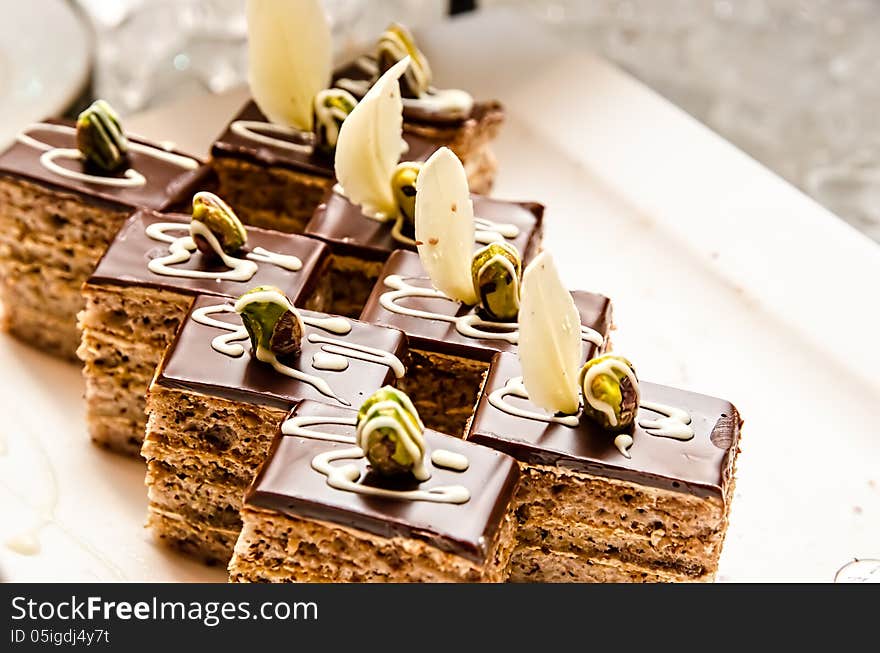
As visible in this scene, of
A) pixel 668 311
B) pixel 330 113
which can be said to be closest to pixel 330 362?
pixel 330 113

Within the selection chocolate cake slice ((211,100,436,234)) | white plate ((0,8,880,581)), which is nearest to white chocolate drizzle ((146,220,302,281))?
chocolate cake slice ((211,100,436,234))

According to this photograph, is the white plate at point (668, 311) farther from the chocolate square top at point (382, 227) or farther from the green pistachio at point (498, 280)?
the green pistachio at point (498, 280)

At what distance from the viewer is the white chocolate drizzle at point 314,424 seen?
122 inches

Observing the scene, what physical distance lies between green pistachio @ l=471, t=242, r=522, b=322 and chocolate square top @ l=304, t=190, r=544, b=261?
338mm

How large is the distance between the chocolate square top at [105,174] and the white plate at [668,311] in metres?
0.61

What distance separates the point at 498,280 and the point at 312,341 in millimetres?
515

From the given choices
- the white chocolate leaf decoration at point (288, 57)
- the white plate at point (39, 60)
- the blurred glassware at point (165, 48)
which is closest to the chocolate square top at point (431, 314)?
the white chocolate leaf decoration at point (288, 57)

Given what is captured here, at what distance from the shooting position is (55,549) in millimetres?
3537

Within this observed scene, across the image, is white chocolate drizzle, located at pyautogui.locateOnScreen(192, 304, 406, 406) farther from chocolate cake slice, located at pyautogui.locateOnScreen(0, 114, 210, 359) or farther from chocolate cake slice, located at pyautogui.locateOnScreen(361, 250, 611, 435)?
chocolate cake slice, located at pyautogui.locateOnScreen(0, 114, 210, 359)

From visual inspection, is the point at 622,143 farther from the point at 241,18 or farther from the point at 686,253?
the point at 241,18

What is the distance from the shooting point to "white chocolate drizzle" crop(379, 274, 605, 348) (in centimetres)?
354

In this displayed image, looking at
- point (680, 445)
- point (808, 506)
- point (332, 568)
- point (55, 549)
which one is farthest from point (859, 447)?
point (55, 549)

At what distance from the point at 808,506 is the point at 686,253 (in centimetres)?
114

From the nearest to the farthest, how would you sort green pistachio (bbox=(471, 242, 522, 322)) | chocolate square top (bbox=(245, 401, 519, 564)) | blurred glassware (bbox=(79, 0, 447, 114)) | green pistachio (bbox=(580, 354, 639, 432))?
chocolate square top (bbox=(245, 401, 519, 564)) → green pistachio (bbox=(580, 354, 639, 432)) → green pistachio (bbox=(471, 242, 522, 322)) → blurred glassware (bbox=(79, 0, 447, 114))
